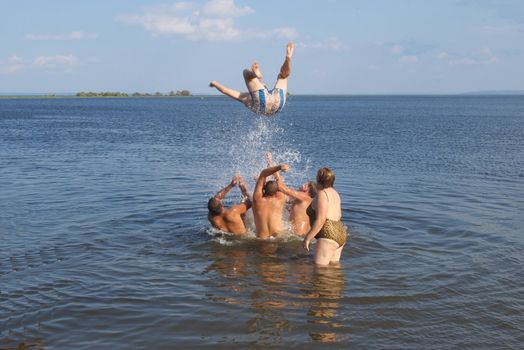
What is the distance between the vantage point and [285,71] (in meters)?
9.72

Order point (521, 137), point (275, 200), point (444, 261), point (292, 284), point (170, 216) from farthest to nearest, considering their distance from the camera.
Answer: point (521, 137) → point (170, 216) → point (275, 200) → point (444, 261) → point (292, 284)

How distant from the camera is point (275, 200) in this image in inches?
462

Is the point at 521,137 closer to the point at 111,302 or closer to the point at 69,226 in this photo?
the point at 69,226

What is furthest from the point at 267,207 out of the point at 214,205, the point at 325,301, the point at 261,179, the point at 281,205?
the point at 325,301

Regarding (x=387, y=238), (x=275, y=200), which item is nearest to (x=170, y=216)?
(x=275, y=200)

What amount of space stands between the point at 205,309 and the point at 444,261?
502 centimetres

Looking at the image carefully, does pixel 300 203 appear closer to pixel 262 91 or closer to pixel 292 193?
pixel 292 193

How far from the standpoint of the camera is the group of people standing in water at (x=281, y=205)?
923 cm

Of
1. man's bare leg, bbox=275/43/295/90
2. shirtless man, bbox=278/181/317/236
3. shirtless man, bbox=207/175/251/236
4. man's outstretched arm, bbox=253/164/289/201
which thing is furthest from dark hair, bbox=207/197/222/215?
man's bare leg, bbox=275/43/295/90

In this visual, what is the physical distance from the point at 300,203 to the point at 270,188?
1013mm

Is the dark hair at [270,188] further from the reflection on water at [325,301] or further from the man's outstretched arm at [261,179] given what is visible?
the reflection on water at [325,301]

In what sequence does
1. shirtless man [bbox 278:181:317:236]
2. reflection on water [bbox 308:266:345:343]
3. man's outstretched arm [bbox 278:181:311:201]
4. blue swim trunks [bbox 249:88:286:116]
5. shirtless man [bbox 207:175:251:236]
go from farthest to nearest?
shirtless man [bbox 207:175:251:236], shirtless man [bbox 278:181:317:236], man's outstretched arm [bbox 278:181:311:201], blue swim trunks [bbox 249:88:286:116], reflection on water [bbox 308:266:345:343]

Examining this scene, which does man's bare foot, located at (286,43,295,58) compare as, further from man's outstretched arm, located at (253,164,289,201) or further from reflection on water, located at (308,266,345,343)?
reflection on water, located at (308,266,345,343)

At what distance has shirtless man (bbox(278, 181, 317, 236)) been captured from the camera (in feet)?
39.1
